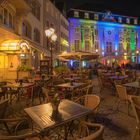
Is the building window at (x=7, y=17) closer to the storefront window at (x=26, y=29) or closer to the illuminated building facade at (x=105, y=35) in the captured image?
the storefront window at (x=26, y=29)

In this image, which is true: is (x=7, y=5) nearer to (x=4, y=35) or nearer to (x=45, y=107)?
(x=4, y=35)

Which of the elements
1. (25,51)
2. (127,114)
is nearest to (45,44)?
(25,51)

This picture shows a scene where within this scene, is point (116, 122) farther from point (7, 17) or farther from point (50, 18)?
point (50, 18)

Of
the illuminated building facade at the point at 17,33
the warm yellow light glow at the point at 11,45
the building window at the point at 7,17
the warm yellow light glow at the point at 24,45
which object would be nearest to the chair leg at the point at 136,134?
the illuminated building facade at the point at 17,33

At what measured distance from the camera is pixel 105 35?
4528 centimetres

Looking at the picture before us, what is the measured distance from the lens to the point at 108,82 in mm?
11102

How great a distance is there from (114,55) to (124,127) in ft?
135

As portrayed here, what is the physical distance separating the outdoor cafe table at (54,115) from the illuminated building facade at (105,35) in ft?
129

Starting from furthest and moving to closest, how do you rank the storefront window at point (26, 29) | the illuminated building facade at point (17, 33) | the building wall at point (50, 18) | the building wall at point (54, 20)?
1. the building wall at point (54, 20)
2. the building wall at point (50, 18)
3. the storefront window at point (26, 29)
4. the illuminated building facade at point (17, 33)

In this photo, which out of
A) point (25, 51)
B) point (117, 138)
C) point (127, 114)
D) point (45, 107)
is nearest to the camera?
point (45, 107)

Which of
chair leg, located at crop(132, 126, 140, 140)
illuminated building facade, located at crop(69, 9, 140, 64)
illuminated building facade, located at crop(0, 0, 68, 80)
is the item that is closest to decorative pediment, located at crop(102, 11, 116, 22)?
illuminated building facade, located at crop(69, 9, 140, 64)

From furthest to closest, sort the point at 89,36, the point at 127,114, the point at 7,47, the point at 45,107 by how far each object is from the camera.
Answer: the point at 89,36
the point at 7,47
the point at 127,114
the point at 45,107

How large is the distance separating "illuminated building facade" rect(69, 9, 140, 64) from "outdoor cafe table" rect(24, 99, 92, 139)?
3919 cm

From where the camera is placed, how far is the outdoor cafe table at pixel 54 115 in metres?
3.04
